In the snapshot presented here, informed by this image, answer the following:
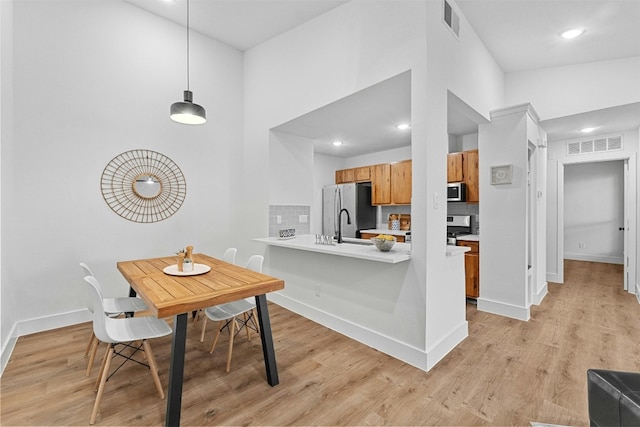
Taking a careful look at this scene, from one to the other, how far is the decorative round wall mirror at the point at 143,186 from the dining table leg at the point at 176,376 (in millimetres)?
2348

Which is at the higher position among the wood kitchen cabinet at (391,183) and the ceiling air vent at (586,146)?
the ceiling air vent at (586,146)

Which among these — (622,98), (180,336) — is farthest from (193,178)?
(622,98)

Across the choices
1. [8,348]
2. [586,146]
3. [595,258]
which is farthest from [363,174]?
[595,258]

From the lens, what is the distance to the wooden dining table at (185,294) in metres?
1.64

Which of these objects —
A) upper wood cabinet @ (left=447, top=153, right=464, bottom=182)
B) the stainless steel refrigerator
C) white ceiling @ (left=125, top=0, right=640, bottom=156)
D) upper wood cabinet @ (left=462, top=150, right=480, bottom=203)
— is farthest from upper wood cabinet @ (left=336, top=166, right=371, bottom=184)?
upper wood cabinet @ (left=462, top=150, right=480, bottom=203)

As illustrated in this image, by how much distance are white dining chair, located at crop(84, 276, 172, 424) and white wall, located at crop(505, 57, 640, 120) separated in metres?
4.97

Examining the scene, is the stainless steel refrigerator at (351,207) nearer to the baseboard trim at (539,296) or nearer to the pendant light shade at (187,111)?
the baseboard trim at (539,296)

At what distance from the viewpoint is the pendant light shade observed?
8.14ft

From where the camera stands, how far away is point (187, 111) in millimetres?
2494

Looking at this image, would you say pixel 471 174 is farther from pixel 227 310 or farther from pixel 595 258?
pixel 595 258

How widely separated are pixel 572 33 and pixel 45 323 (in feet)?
20.5

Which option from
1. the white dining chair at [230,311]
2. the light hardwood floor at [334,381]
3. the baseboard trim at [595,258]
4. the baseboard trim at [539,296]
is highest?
the white dining chair at [230,311]

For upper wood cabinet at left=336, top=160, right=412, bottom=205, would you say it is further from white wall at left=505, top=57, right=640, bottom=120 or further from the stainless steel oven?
white wall at left=505, top=57, right=640, bottom=120

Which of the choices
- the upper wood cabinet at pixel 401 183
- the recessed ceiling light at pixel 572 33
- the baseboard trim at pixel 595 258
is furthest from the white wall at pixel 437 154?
the baseboard trim at pixel 595 258
